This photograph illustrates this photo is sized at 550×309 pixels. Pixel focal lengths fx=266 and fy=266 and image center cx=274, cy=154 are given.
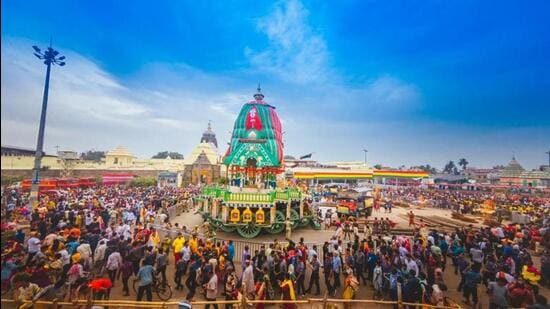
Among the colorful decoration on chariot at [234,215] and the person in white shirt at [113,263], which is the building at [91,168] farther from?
the person in white shirt at [113,263]

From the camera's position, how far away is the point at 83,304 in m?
5.67

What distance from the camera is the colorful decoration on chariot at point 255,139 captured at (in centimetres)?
1502

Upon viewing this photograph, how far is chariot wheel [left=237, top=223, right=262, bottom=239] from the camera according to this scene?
1343 cm

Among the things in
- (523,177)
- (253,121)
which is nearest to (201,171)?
(253,121)

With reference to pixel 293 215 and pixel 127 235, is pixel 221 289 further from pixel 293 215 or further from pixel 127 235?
pixel 293 215

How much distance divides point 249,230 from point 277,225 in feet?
4.80

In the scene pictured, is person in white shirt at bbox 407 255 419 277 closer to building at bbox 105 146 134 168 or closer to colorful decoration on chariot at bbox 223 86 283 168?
colorful decoration on chariot at bbox 223 86 283 168

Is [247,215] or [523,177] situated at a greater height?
[523,177]

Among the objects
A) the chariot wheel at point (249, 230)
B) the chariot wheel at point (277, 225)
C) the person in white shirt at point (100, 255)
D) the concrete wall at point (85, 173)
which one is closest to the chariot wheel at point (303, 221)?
the chariot wheel at point (277, 225)

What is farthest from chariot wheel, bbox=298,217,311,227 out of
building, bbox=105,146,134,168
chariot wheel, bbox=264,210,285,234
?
building, bbox=105,146,134,168

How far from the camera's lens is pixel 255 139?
1514cm

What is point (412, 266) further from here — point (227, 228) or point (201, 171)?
point (201, 171)

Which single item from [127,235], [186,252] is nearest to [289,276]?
[186,252]

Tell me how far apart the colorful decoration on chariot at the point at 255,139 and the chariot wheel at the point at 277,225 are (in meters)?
2.73
